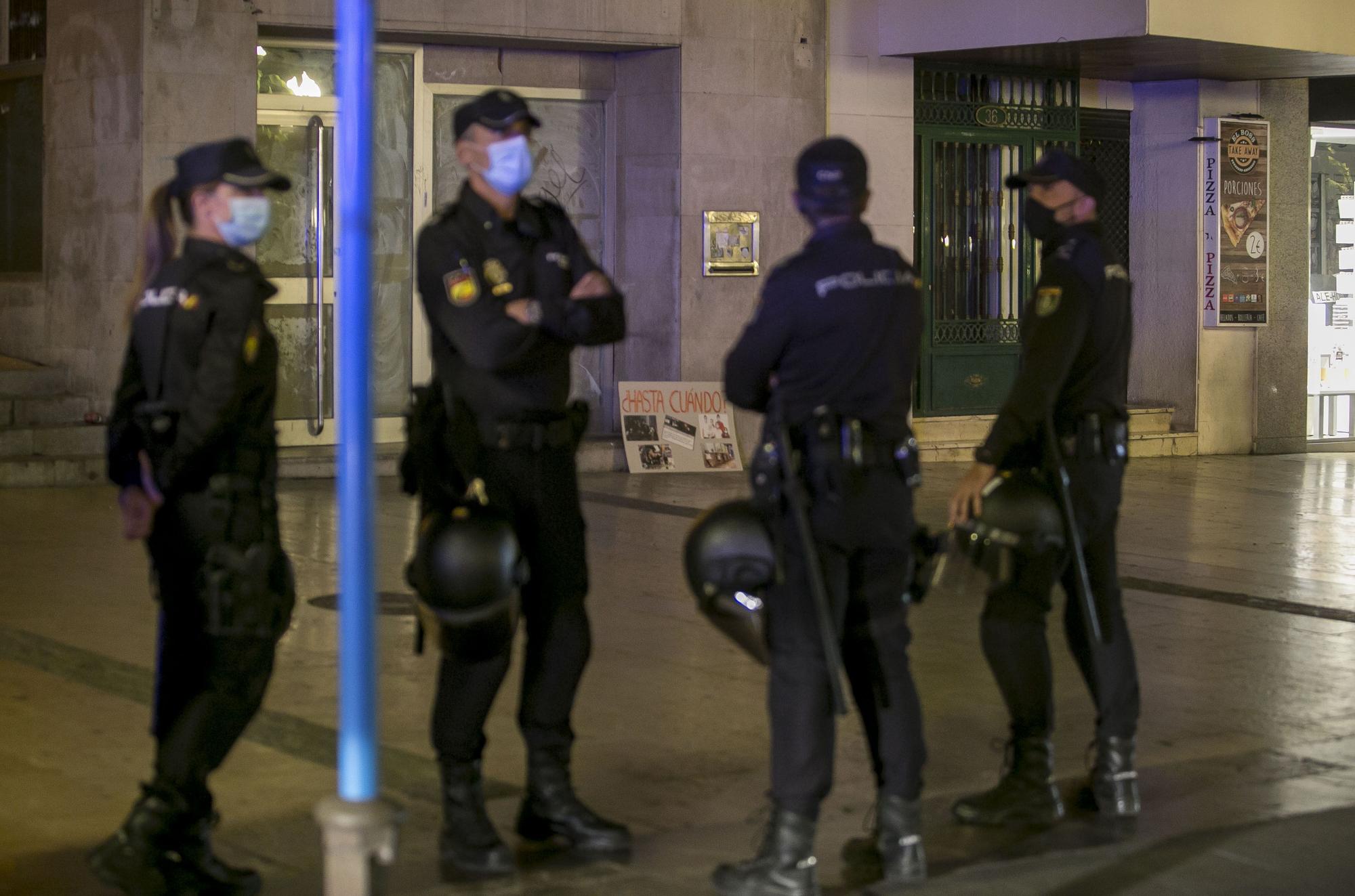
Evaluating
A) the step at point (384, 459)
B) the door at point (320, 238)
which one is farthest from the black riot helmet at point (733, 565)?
the door at point (320, 238)

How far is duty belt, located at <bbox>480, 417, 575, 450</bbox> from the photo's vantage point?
16.4 feet

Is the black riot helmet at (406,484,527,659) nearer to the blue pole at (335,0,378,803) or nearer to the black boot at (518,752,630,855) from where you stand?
the black boot at (518,752,630,855)

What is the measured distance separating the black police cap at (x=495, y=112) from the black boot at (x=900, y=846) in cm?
220

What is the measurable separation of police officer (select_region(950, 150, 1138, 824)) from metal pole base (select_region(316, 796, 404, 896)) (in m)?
2.46

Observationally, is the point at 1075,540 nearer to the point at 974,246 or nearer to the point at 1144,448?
the point at 974,246

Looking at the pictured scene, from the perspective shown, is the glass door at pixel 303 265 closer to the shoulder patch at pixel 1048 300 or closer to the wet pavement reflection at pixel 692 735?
the wet pavement reflection at pixel 692 735

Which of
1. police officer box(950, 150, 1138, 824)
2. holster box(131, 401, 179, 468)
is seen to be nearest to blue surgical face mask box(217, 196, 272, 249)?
holster box(131, 401, 179, 468)

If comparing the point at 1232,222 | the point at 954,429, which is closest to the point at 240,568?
the point at 954,429

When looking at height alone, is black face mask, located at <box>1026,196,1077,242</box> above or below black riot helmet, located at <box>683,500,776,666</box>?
above

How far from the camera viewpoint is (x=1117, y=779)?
5484 mm

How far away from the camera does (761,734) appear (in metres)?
6.48

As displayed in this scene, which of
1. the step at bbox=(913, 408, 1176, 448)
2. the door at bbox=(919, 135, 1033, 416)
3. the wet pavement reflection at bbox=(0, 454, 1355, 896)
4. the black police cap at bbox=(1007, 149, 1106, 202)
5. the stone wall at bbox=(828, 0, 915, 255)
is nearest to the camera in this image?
the wet pavement reflection at bbox=(0, 454, 1355, 896)

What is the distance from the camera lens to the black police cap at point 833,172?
4750mm

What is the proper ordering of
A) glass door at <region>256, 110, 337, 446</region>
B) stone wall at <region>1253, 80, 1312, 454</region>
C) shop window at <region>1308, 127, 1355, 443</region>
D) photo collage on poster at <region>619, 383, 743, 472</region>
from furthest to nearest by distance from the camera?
shop window at <region>1308, 127, 1355, 443</region>
stone wall at <region>1253, 80, 1312, 454</region>
photo collage on poster at <region>619, 383, 743, 472</region>
glass door at <region>256, 110, 337, 446</region>
